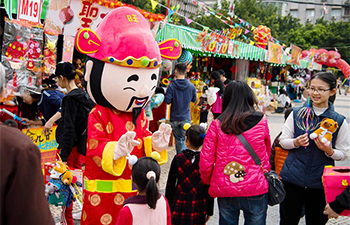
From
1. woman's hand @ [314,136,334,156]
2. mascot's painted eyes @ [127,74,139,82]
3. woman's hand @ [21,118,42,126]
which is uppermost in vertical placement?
mascot's painted eyes @ [127,74,139,82]

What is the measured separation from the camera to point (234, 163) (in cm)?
262

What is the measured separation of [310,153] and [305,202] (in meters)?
0.44

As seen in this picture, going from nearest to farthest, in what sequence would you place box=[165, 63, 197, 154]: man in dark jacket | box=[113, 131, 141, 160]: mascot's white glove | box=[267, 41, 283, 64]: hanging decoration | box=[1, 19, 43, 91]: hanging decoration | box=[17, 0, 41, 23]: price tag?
box=[113, 131, 141, 160]: mascot's white glove < box=[17, 0, 41, 23]: price tag < box=[1, 19, 43, 91]: hanging decoration < box=[165, 63, 197, 154]: man in dark jacket < box=[267, 41, 283, 64]: hanging decoration

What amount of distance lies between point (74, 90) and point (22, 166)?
2532 millimetres

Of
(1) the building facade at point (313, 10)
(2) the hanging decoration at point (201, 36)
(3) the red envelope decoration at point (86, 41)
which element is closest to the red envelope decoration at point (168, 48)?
(3) the red envelope decoration at point (86, 41)

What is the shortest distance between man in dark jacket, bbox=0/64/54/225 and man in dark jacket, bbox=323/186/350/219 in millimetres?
1922

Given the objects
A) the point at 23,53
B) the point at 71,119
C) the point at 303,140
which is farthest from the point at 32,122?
the point at 303,140

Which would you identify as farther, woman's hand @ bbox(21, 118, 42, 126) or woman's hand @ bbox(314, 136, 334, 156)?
woman's hand @ bbox(21, 118, 42, 126)

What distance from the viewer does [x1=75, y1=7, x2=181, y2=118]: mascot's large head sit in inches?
117

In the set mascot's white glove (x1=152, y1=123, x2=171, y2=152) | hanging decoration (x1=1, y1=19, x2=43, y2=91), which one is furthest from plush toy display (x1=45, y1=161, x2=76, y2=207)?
hanging decoration (x1=1, y1=19, x2=43, y2=91)

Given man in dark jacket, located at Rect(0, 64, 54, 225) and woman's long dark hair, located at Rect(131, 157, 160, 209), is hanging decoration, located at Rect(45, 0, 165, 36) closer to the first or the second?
woman's long dark hair, located at Rect(131, 157, 160, 209)

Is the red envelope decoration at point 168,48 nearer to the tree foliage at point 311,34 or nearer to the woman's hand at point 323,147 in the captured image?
Result: the woman's hand at point 323,147

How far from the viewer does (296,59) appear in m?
18.9

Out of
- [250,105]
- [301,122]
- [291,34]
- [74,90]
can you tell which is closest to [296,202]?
[301,122]
